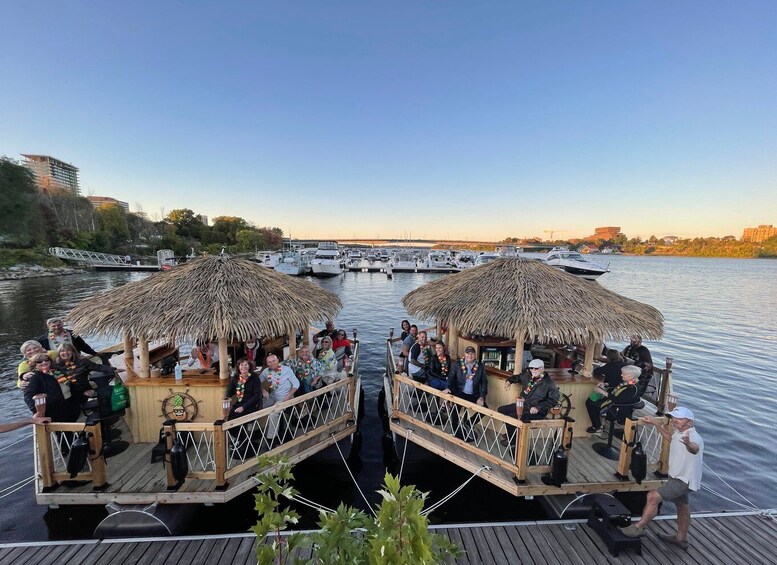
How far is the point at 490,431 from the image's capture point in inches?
277

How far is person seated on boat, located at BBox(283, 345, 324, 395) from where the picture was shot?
7543 mm

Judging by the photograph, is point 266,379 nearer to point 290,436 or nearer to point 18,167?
point 290,436

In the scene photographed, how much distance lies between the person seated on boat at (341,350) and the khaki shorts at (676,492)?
6821 millimetres

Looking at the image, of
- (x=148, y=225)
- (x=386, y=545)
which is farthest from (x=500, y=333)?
(x=148, y=225)

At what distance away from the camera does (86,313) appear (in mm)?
6797

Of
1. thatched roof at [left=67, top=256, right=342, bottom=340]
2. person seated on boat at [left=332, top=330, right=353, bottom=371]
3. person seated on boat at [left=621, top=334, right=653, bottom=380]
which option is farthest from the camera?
person seated on boat at [left=332, top=330, right=353, bottom=371]

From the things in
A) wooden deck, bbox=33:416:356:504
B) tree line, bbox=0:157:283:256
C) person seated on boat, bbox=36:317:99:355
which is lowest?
wooden deck, bbox=33:416:356:504

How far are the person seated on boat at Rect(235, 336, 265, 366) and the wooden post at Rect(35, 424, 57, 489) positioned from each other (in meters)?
3.22

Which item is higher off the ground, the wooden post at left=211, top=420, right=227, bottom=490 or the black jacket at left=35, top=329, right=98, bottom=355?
the black jacket at left=35, top=329, right=98, bottom=355

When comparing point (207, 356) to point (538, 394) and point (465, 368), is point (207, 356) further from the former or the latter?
point (538, 394)

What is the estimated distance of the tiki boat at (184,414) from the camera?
516cm

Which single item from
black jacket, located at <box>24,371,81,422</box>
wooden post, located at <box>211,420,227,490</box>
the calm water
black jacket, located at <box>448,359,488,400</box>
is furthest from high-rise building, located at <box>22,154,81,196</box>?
black jacket, located at <box>448,359,488,400</box>

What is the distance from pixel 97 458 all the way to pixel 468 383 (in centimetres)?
649

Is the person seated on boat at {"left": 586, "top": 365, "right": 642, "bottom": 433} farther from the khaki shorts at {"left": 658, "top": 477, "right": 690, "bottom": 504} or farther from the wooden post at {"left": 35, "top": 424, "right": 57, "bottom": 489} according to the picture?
the wooden post at {"left": 35, "top": 424, "right": 57, "bottom": 489}
